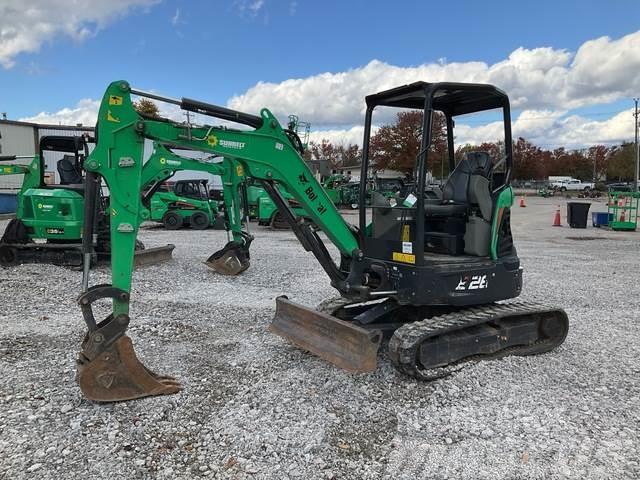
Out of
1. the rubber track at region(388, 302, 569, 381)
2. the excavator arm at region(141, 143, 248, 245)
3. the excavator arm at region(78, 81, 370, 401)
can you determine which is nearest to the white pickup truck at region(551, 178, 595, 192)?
the excavator arm at region(141, 143, 248, 245)

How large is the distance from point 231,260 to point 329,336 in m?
5.51

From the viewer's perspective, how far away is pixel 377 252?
5.36m

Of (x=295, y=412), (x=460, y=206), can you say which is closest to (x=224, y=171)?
(x=460, y=206)

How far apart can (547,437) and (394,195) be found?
8.56 ft

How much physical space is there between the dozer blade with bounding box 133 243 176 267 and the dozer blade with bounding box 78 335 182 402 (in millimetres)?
6174

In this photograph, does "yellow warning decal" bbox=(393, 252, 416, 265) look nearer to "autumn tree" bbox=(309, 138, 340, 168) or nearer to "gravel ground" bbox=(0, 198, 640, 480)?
"gravel ground" bbox=(0, 198, 640, 480)

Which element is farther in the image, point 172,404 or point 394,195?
point 394,195

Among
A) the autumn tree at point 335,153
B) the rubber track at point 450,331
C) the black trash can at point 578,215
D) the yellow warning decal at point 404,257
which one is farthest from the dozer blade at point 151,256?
the autumn tree at point 335,153

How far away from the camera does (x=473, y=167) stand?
5449 millimetres

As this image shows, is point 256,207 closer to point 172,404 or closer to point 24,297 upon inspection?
point 24,297

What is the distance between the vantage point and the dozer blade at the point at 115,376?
4180mm

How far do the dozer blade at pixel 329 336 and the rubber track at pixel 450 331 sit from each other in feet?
0.82

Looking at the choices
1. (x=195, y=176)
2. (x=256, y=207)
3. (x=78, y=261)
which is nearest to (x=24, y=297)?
(x=78, y=261)

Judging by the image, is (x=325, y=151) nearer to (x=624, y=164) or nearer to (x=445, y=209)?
(x=624, y=164)
